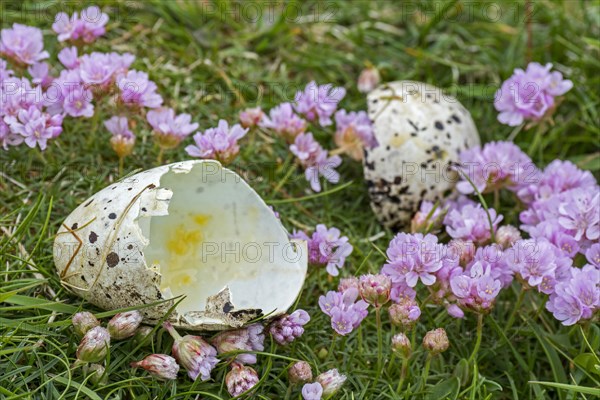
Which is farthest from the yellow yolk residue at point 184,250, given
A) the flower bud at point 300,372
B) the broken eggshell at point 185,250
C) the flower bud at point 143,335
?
the flower bud at point 300,372

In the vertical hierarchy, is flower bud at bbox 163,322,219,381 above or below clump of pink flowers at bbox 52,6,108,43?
below

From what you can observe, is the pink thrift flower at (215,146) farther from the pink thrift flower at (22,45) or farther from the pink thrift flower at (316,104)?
the pink thrift flower at (22,45)

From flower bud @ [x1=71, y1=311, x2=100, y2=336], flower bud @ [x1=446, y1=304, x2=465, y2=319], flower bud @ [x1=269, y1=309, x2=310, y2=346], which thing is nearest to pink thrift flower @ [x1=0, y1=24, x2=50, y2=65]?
flower bud @ [x1=71, y1=311, x2=100, y2=336]

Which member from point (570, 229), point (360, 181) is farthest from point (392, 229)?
point (570, 229)

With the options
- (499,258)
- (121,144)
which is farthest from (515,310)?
(121,144)

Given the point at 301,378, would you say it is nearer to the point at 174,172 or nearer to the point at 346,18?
the point at 174,172

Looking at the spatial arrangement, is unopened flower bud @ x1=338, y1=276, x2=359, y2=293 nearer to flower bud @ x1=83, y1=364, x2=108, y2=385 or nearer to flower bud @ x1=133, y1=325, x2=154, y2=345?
flower bud @ x1=133, y1=325, x2=154, y2=345
